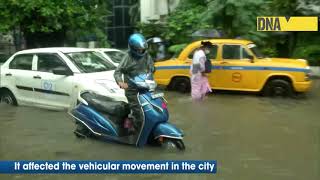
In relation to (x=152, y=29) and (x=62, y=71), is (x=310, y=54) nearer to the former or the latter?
(x=152, y=29)

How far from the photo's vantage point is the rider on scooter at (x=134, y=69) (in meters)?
7.41

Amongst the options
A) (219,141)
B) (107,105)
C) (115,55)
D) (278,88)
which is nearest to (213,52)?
(278,88)

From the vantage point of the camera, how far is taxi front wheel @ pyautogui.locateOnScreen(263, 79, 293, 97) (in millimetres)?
13242

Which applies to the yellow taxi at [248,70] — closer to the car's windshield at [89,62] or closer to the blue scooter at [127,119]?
the car's windshield at [89,62]

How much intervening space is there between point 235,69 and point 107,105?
20.7 ft

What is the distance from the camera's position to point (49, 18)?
18.6 m

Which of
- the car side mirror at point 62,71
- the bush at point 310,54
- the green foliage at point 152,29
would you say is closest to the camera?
the car side mirror at point 62,71

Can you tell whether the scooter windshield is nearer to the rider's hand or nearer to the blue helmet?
the rider's hand

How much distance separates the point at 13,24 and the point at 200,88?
28.8 feet

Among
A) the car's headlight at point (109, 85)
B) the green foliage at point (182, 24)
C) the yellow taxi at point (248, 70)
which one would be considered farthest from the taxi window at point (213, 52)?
the green foliage at point (182, 24)

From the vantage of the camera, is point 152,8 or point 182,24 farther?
point 152,8

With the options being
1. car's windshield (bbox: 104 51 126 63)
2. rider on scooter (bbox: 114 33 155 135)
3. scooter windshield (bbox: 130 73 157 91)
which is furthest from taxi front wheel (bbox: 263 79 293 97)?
scooter windshield (bbox: 130 73 157 91)

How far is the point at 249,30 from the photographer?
16.0 meters

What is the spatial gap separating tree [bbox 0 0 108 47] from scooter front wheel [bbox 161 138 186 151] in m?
11.6
